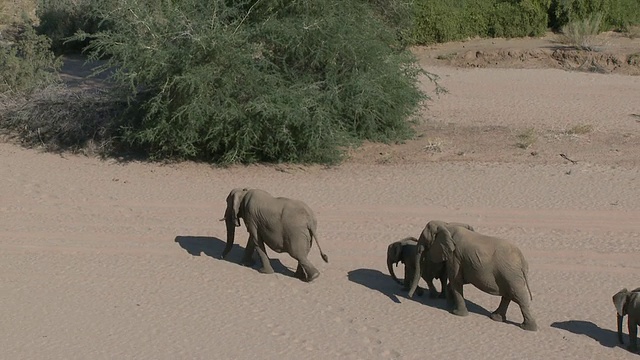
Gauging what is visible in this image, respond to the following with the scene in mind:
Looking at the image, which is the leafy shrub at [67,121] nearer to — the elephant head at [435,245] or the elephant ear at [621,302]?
the elephant head at [435,245]

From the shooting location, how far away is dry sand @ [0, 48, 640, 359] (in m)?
10.7

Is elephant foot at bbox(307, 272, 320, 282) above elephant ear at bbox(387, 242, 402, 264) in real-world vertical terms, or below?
below

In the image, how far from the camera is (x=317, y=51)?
1792cm

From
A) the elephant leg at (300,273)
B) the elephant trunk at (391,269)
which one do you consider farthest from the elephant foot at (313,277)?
the elephant trunk at (391,269)

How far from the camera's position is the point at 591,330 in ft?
36.5

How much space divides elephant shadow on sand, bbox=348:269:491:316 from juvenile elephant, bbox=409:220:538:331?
30 cm

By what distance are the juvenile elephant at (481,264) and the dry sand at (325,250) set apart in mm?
243

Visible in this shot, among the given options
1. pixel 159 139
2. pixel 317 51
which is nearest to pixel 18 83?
pixel 159 139

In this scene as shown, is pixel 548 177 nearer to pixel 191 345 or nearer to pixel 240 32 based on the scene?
pixel 240 32

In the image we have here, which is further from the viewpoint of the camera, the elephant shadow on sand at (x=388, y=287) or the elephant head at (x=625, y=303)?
the elephant shadow on sand at (x=388, y=287)

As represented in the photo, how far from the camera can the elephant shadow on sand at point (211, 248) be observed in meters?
13.0

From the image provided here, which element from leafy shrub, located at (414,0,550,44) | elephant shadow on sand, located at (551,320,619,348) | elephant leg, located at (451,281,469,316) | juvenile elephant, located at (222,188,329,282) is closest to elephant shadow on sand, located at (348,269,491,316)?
elephant leg, located at (451,281,469,316)

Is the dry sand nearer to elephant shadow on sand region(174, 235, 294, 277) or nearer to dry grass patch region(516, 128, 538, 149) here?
elephant shadow on sand region(174, 235, 294, 277)

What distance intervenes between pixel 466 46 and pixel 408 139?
1013 cm
